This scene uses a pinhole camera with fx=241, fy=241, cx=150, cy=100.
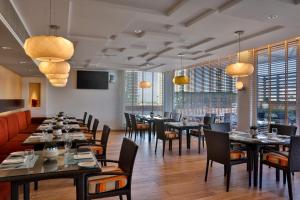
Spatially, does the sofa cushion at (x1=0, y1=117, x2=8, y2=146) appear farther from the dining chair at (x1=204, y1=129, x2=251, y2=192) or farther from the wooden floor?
the dining chair at (x1=204, y1=129, x2=251, y2=192)

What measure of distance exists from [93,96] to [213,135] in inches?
290

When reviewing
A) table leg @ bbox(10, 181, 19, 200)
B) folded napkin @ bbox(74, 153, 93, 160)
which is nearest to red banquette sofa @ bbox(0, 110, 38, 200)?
table leg @ bbox(10, 181, 19, 200)

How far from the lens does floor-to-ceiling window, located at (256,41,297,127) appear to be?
18.9ft

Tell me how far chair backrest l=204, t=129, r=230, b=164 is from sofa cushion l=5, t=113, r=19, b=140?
4410 mm

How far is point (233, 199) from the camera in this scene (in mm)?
3357

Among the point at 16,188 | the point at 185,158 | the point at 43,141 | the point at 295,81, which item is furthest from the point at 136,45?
the point at 16,188

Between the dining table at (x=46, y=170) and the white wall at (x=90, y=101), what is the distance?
25.3 feet

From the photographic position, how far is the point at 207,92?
8.77 meters

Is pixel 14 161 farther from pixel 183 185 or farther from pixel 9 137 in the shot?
pixel 9 137

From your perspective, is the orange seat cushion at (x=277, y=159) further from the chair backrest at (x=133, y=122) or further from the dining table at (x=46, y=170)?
the chair backrest at (x=133, y=122)

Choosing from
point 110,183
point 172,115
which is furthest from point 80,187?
point 172,115

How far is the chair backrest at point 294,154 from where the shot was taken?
3326 mm

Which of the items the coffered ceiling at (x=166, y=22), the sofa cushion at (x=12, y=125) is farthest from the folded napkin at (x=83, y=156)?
the sofa cushion at (x=12, y=125)

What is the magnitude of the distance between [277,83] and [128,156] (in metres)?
4.96
